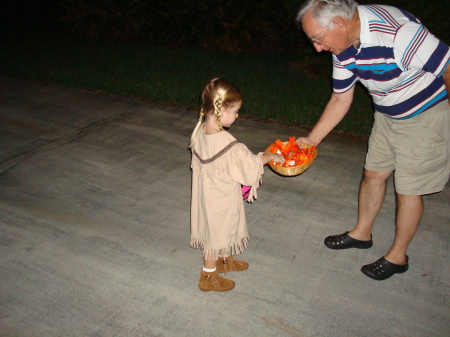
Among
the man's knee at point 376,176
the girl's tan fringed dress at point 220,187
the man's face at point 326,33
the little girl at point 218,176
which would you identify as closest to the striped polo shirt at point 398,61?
the man's face at point 326,33

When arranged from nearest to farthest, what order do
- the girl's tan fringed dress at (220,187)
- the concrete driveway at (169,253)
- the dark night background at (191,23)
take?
the girl's tan fringed dress at (220,187)
the concrete driveway at (169,253)
the dark night background at (191,23)

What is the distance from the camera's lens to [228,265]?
3156 millimetres

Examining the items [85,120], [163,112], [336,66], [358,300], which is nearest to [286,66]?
[163,112]

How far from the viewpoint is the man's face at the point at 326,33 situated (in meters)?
2.49

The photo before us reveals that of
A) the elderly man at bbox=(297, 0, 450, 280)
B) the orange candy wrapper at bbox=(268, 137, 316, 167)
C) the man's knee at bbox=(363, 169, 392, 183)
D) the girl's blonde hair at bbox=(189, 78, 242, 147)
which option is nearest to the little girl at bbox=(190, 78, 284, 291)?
the girl's blonde hair at bbox=(189, 78, 242, 147)

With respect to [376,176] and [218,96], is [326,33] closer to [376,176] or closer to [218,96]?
[218,96]

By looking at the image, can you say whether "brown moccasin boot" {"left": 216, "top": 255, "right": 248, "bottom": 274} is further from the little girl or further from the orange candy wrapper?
the orange candy wrapper

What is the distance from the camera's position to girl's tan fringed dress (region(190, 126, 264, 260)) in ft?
8.43

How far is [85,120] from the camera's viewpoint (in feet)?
19.5

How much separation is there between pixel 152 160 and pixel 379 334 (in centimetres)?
309

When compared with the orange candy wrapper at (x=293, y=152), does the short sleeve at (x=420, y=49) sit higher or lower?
higher

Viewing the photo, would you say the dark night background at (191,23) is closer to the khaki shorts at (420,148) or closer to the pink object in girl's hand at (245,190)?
the khaki shorts at (420,148)

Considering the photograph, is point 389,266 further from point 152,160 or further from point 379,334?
point 152,160

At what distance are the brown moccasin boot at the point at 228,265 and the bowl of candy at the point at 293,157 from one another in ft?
2.52
